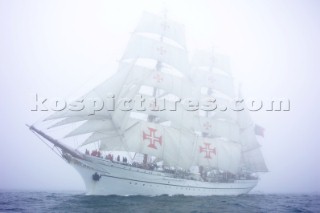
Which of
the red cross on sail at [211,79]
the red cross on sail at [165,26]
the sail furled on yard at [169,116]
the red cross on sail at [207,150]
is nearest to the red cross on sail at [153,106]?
the sail furled on yard at [169,116]

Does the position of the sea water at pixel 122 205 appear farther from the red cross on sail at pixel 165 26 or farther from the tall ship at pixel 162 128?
the red cross on sail at pixel 165 26

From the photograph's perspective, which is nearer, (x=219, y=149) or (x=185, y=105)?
(x=185, y=105)

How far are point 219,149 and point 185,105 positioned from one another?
981 centimetres

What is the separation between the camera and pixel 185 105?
41.0 meters

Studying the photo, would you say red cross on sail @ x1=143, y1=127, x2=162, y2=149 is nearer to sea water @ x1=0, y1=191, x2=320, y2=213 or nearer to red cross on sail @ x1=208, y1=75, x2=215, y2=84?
sea water @ x1=0, y1=191, x2=320, y2=213

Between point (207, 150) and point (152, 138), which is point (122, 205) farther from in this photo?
point (207, 150)

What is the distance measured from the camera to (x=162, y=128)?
3759cm

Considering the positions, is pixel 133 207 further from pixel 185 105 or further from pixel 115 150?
pixel 185 105

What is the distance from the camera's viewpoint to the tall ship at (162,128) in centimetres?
3048

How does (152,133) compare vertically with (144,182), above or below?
above

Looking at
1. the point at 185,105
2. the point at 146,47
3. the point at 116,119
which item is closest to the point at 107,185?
the point at 116,119

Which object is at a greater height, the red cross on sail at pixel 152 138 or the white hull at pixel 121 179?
the red cross on sail at pixel 152 138

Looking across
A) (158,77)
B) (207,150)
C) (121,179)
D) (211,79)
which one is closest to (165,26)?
(158,77)

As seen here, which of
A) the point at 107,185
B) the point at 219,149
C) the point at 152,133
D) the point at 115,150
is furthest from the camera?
the point at 219,149
